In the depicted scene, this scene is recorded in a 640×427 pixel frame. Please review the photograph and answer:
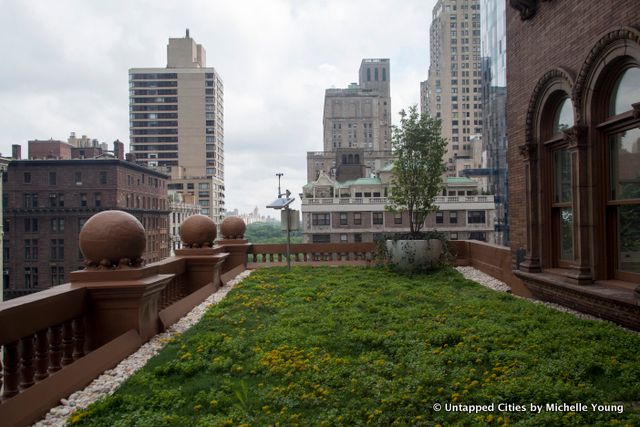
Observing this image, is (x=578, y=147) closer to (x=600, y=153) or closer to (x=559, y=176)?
(x=600, y=153)

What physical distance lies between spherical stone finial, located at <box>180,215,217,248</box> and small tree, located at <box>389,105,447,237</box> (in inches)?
240

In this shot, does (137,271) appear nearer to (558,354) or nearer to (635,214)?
(558,354)

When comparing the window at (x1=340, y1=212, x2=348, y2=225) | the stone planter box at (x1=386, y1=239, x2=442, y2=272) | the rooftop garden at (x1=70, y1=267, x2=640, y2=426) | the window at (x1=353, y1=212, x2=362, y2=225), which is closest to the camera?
the rooftop garden at (x1=70, y1=267, x2=640, y2=426)

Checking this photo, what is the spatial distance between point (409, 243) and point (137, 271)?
8.74 meters

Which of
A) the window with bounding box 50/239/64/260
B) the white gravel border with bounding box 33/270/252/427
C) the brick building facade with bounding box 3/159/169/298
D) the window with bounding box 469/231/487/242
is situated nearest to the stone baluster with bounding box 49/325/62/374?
the white gravel border with bounding box 33/270/252/427

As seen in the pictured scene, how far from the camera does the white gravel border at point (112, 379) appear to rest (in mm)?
4113

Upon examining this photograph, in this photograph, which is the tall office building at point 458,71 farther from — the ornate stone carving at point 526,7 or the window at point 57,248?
the ornate stone carving at point 526,7

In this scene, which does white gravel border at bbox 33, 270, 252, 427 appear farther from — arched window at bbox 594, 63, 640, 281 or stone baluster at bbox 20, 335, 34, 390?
arched window at bbox 594, 63, 640, 281

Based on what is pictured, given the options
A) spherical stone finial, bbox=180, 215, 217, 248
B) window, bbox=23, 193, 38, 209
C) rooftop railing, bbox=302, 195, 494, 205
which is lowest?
spherical stone finial, bbox=180, 215, 217, 248

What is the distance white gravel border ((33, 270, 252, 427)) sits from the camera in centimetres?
411

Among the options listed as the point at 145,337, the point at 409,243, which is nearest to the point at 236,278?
the point at 409,243

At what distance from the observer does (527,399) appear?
3.87m

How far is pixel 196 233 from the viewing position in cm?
1108

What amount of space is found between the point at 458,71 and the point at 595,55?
5332 inches
